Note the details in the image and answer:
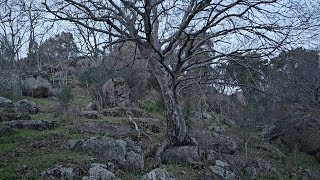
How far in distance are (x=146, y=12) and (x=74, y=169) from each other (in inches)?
159

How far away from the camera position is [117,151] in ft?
32.8

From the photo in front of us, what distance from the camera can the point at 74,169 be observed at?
27.9 feet

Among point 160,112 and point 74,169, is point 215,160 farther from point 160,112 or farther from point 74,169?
point 160,112

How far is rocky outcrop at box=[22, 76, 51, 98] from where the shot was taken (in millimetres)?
20484

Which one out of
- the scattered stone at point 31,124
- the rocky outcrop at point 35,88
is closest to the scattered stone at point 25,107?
the scattered stone at point 31,124

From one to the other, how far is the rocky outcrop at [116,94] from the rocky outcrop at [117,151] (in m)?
6.28

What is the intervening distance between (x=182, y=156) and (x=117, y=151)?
2020 millimetres

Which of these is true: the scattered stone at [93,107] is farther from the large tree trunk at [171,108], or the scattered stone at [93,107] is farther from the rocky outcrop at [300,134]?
the rocky outcrop at [300,134]

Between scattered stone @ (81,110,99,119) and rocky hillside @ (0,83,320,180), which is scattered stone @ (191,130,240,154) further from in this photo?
scattered stone @ (81,110,99,119)

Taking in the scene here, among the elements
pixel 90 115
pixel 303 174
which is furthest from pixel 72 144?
pixel 303 174

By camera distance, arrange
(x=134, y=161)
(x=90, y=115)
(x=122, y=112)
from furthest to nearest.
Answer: (x=122, y=112)
(x=90, y=115)
(x=134, y=161)

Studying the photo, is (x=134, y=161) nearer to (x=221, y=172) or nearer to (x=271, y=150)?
(x=221, y=172)

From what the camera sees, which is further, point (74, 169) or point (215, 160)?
point (215, 160)

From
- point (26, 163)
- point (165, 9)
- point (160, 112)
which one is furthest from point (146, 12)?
point (160, 112)
